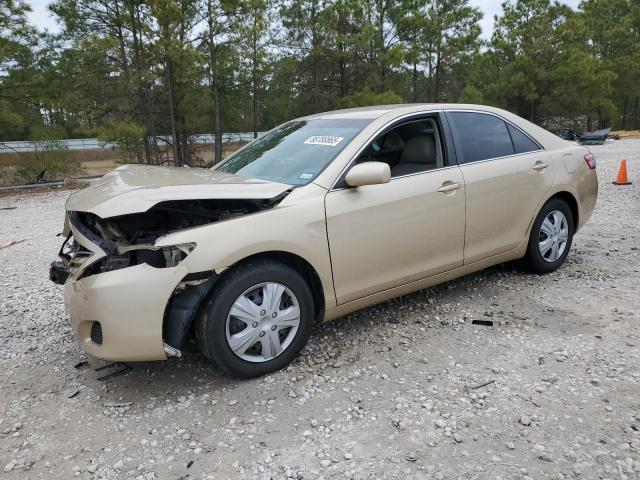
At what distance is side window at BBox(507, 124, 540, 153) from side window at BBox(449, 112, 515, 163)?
6 centimetres

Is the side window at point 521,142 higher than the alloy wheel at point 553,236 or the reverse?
higher

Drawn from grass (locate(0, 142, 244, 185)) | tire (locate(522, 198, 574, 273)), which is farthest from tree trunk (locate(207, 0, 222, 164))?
tire (locate(522, 198, 574, 273))

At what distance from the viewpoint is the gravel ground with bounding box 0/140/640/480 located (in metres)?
2.42

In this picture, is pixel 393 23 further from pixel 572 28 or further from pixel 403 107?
pixel 403 107

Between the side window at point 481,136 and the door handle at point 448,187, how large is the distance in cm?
27

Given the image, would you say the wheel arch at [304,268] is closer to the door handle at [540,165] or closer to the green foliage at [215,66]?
the door handle at [540,165]

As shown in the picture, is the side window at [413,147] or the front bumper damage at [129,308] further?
the side window at [413,147]

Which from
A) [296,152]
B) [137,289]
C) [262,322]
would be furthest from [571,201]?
[137,289]

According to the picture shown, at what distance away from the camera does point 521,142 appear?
4.58 metres

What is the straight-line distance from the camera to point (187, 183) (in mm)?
3129

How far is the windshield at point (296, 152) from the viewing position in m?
3.56

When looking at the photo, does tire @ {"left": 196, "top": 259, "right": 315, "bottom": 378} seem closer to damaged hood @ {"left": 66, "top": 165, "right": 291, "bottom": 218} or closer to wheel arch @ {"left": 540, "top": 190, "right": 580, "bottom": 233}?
damaged hood @ {"left": 66, "top": 165, "right": 291, "bottom": 218}

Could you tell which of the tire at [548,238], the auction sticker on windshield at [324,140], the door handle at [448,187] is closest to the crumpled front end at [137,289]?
the auction sticker on windshield at [324,140]

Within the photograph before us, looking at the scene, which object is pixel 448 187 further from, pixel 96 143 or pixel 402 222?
pixel 96 143
